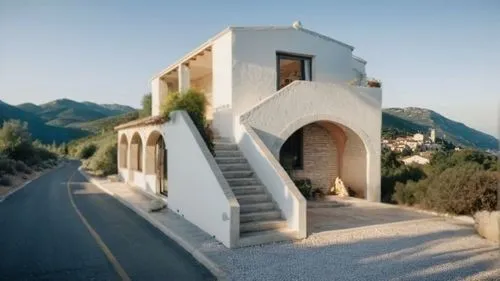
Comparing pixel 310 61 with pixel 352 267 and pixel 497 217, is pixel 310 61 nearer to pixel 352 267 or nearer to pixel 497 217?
pixel 497 217

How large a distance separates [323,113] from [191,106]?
434 cm

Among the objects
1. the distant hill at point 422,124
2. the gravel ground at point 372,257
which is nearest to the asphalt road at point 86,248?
the gravel ground at point 372,257

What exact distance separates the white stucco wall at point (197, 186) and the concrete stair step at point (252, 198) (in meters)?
0.91

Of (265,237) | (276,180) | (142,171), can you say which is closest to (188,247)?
(265,237)

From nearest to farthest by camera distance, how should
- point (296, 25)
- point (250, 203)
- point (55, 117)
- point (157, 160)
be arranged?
1. point (250, 203)
2. point (296, 25)
3. point (157, 160)
4. point (55, 117)

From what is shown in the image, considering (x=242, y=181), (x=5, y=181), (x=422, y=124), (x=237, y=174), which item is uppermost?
(x=422, y=124)

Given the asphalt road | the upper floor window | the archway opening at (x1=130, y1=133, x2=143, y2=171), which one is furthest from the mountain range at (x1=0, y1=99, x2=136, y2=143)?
the asphalt road

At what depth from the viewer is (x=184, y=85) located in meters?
16.0

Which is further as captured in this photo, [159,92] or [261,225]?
[159,92]

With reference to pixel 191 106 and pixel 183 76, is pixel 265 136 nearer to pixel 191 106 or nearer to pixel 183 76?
pixel 191 106

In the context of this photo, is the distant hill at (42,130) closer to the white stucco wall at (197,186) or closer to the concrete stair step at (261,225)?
the white stucco wall at (197,186)

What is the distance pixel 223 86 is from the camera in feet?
41.5

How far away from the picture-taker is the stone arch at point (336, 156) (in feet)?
43.0

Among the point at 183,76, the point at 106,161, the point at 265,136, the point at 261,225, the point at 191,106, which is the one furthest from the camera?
the point at 106,161
